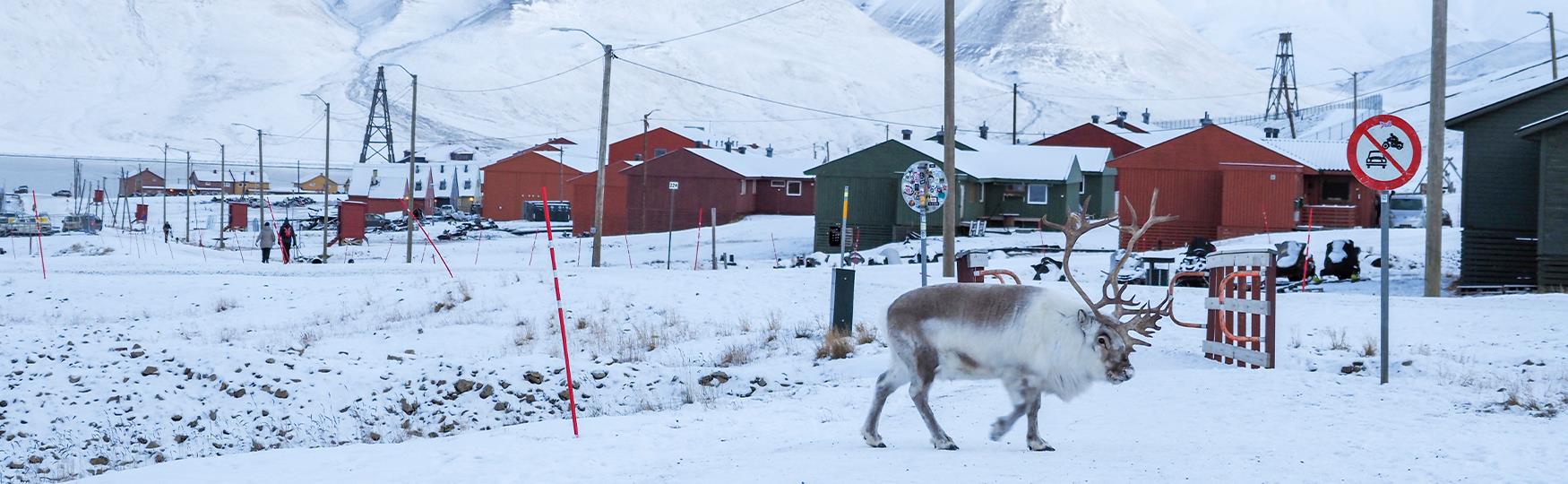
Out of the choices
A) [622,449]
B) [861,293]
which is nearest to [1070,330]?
[622,449]

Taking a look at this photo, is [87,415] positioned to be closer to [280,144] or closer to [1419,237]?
[1419,237]

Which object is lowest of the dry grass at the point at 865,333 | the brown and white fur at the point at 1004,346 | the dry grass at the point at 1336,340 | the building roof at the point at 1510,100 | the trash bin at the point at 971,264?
the dry grass at the point at 865,333

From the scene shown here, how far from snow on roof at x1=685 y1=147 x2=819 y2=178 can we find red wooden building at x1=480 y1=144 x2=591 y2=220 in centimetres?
1524

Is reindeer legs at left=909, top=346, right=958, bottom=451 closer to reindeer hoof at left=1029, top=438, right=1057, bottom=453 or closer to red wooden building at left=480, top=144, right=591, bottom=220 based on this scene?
reindeer hoof at left=1029, top=438, right=1057, bottom=453

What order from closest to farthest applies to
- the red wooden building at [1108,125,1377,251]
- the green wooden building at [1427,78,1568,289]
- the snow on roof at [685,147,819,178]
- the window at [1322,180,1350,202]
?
the green wooden building at [1427,78,1568,289], the red wooden building at [1108,125,1377,251], the window at [1322,180,1350,202], the snow on roof at [685,147,819,178]

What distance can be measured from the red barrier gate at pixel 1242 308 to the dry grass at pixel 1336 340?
42.7 inches

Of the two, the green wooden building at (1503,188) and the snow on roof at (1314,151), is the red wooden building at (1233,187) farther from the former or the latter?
the green wooden building at (1503,188)

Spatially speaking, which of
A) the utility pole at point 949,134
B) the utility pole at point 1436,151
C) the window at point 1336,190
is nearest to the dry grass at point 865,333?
the utility pole at point 949,134

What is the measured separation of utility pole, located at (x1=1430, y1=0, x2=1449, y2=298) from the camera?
23.1 metres

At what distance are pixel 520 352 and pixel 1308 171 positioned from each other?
39597mm

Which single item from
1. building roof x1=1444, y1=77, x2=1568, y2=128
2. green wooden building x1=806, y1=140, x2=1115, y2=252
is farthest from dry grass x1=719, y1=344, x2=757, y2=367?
green wooden building x1=806, y1=140, x2=1115, y2=252

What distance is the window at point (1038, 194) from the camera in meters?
59.2

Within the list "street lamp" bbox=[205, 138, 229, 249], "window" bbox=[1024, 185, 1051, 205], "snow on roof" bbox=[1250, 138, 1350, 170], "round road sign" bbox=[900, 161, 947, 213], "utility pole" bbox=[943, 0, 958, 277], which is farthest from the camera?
"street lamp" bbox=[205, 138, 229, 249]

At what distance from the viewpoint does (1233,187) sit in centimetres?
5094
